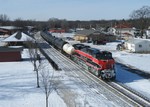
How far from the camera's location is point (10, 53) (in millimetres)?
52844

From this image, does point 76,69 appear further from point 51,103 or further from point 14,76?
point 51,103

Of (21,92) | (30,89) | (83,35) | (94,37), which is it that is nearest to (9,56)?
(30,89)

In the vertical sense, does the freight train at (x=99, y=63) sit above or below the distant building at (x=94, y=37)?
above

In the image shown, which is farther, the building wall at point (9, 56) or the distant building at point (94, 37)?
the distant building at point (94, 37)

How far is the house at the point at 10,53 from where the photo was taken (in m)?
52.3

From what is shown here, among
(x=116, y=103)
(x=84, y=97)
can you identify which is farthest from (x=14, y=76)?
(x=116, y=103)

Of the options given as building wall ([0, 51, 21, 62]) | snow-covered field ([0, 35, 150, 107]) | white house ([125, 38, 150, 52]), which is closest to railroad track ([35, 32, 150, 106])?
snow-covered field ([0, 35, 150, 107])

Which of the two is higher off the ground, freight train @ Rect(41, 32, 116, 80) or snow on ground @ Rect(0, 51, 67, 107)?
freight train @ Rect(41, 32, 116, 80)

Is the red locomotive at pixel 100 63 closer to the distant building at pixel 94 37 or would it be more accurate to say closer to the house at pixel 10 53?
the house at pixel 10 53

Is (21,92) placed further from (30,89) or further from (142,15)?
(142,15)

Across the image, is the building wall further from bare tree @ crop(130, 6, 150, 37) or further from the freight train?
bare tree @ crop(130, 6, 150, 37)

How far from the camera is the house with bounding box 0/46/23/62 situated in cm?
5228

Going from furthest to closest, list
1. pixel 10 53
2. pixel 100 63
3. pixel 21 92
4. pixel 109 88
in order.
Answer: pixel 10 53, pixel 100 63, pixel 109 88, pixel 21 92

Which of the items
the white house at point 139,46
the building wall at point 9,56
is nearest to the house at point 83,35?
the white house at point 139,46
